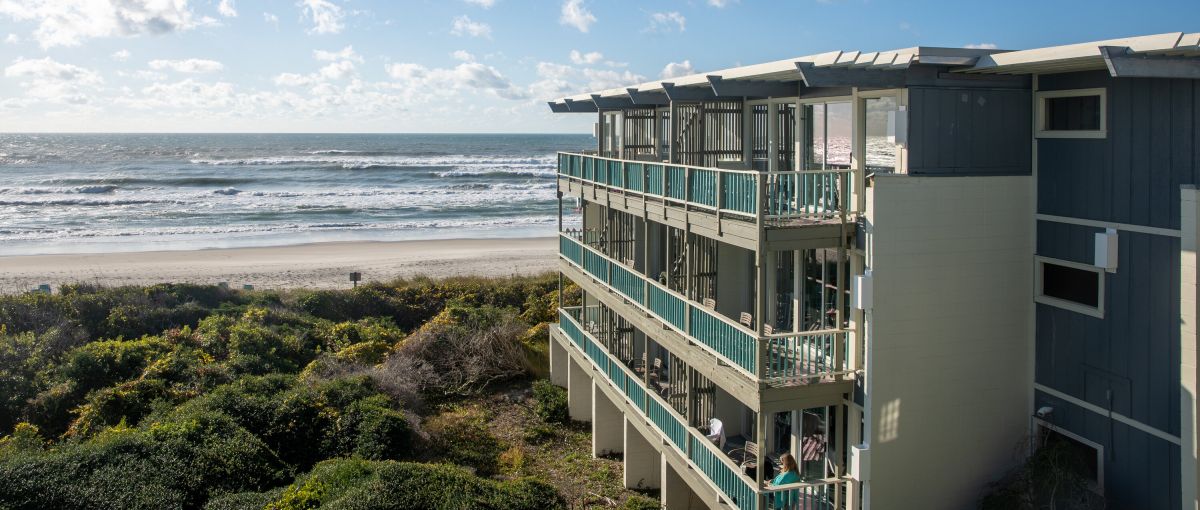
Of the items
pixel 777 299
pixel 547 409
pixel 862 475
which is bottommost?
pixel 547 409

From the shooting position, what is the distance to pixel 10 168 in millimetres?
102125

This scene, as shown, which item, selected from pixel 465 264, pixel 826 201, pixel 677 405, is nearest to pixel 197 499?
pixel 677 405

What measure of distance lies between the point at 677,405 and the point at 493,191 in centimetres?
6576

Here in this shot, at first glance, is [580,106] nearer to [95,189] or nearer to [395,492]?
[395,492]

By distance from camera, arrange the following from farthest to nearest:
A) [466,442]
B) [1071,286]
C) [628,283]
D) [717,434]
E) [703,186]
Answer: [466,442] → [628,283] → [717,434] → [703,186] → [1071,286]

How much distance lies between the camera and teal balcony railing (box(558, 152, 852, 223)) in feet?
37.3

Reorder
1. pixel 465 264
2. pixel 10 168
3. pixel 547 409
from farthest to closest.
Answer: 1. pixel 10 168
2. pixel 465 264
3. pixel 547 409

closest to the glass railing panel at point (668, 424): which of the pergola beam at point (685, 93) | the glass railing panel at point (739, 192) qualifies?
the glass railing panel at point (739, 192)

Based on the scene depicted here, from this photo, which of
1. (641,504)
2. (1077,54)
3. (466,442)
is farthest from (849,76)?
(466,442)

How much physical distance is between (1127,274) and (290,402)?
13.9 m

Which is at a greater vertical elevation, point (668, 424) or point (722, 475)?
point (668, 424)

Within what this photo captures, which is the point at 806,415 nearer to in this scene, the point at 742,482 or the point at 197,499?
the point at 742,482

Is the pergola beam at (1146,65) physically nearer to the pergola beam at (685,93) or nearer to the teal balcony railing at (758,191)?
the teal balcony railing at (758,191)

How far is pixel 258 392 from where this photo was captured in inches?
762
